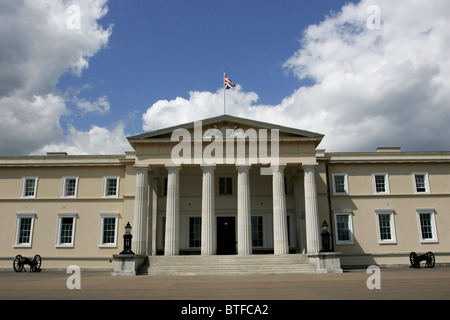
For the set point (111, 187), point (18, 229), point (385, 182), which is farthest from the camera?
point (111, 187)

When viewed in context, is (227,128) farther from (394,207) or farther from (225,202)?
(394,207)

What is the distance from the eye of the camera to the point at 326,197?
3098cm

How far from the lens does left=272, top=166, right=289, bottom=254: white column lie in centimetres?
2614

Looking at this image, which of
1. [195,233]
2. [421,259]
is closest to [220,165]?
[195,233]

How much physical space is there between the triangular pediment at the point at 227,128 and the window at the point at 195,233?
8415 millimetres

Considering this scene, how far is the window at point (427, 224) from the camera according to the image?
30.6 meters

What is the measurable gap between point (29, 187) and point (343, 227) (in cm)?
2650

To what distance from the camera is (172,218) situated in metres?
26.7

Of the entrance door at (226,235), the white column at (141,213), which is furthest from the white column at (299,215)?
the white column at (141,213)

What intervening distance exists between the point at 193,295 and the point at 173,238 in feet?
46.6

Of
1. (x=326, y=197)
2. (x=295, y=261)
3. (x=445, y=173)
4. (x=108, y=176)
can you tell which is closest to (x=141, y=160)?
(x=108, y=176)

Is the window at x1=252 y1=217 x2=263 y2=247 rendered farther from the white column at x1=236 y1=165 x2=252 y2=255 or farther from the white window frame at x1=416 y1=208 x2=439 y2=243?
the white window frame at x1=416 y1=208 x2=439 y2=243

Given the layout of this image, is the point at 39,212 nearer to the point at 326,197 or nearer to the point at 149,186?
the point at 149,186

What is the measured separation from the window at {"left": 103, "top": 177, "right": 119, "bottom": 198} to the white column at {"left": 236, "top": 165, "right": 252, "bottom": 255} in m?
11.2
